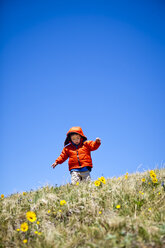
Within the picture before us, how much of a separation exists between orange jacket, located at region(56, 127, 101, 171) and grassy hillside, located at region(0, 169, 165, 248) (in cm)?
232

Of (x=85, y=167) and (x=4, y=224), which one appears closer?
(x=4, y=224)

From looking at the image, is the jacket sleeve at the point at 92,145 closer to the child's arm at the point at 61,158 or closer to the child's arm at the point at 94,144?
the child's arm at the point at 94,144

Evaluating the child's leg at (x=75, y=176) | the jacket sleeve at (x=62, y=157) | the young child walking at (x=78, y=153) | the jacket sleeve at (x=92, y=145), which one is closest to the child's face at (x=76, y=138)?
the young child walking at (x=78, y=153)

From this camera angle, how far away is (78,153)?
6547 millimetres

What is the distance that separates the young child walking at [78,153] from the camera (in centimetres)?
634

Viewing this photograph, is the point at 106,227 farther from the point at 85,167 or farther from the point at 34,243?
the point at 85,167

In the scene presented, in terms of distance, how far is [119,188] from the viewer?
3.75m

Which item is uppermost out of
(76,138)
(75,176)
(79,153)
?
(76,138)

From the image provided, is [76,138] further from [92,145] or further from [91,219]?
[91,219]

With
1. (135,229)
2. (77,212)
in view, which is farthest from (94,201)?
(135,229)

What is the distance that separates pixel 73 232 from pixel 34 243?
0.56 meters

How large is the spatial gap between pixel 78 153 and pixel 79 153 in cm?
4

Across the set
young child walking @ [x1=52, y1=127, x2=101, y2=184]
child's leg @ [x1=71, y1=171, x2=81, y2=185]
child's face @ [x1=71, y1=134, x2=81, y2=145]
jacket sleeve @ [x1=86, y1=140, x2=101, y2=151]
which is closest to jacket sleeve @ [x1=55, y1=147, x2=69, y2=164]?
young child walking @ [x1=52, y1=127, x2=101, y2=184]

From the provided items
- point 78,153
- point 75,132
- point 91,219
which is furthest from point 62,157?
point 91,219
